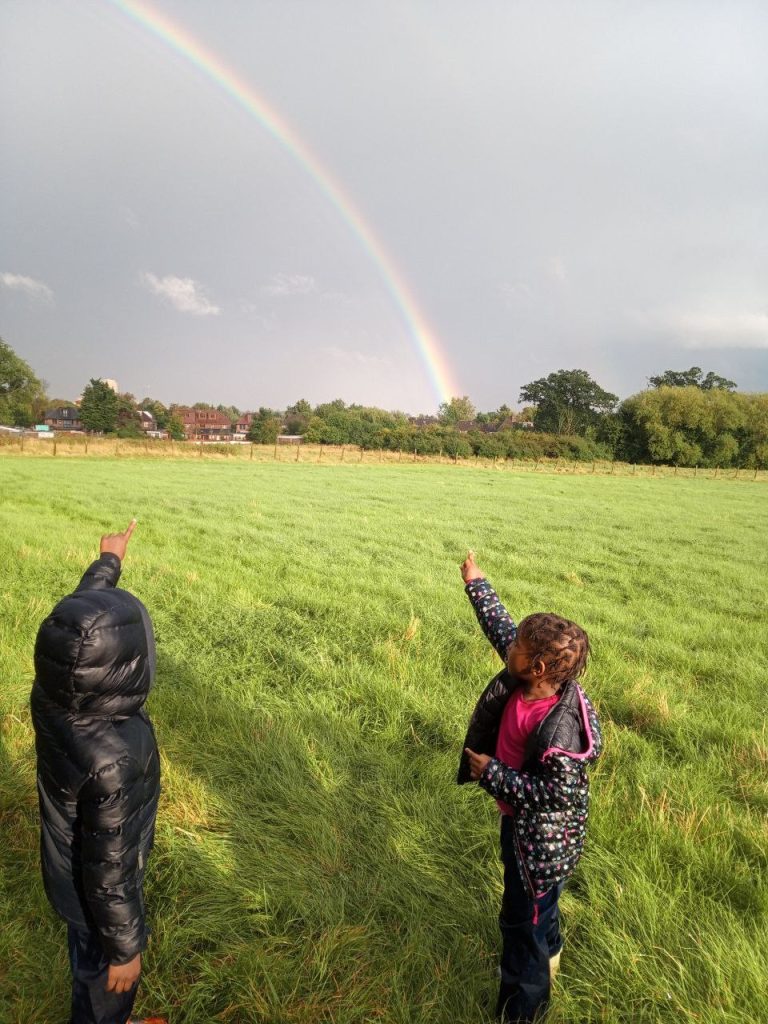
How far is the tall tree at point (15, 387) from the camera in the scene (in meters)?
80.2

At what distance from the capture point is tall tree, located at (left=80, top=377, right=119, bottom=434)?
71062 millimetres

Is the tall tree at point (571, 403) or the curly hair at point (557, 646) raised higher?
the tall tree at point (571, 403)

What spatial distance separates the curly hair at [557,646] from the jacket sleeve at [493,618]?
545mm

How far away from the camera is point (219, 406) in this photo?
563 ft

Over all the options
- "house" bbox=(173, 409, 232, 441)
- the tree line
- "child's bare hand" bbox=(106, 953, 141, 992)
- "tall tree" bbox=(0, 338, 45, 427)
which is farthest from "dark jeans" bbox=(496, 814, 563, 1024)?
"house" bbox=(173, 409, 232, 441)

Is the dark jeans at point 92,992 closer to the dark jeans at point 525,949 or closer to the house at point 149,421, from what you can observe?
Result: the dark jeans at point 525,949

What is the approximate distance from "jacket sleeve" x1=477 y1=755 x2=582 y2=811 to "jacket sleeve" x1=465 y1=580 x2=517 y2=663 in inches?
26.7

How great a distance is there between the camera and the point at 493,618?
2656 millimetres

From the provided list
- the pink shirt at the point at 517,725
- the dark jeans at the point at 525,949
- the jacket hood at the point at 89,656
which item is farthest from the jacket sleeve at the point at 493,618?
the jacket hood at the point at 89,656

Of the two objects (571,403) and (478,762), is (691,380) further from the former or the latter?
(478,762)

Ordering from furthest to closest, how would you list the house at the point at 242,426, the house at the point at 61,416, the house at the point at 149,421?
the house at the point at 242,426 → the house at the point at 61,416 → the house at the point at 149,421

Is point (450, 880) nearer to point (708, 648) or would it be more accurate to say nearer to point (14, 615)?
point (708, 648)

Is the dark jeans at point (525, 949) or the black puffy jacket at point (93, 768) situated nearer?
the black puffy jacket at point (93, 768)

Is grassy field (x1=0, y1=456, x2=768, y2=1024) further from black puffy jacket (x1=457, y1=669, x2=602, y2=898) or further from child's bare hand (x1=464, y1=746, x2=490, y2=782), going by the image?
child's bare hand (x1=464, y1=746, x2=490, y2=782)
